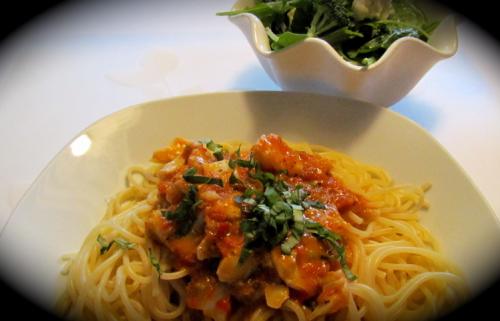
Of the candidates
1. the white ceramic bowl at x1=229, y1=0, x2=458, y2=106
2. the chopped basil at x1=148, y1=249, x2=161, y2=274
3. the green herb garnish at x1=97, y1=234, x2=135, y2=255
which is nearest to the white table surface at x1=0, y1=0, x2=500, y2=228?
the white ceramic bowl at x1=229, y1=0, x2=458, y2=106

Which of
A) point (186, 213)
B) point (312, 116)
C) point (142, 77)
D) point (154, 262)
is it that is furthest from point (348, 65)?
point (142, 77)

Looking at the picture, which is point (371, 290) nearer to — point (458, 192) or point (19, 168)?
point (458, 192)

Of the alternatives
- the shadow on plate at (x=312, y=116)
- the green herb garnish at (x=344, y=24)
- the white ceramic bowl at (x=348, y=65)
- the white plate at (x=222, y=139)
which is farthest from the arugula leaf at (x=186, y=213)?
the green herb garnish at (x=344, y=24)

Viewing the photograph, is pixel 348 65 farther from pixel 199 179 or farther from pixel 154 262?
pixel 154 262

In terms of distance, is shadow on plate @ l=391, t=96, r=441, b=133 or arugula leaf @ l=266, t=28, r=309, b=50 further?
shadow on plate @ l=391, t=96, r=441, b=133

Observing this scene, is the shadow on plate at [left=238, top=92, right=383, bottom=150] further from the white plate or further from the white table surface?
the white table surface

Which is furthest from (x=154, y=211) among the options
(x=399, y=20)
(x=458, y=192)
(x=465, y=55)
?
(x=465, y=55)
